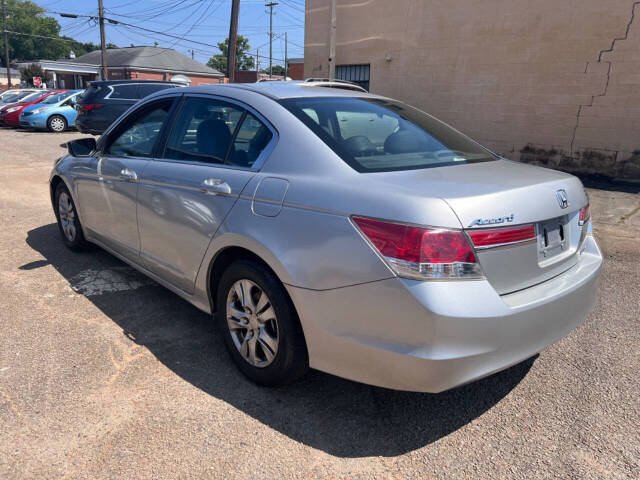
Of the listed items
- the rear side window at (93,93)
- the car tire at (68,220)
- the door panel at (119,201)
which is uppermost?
the rear side window at (93,93)

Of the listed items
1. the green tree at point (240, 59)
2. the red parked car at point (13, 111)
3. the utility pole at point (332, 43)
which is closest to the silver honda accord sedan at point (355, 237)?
the utility pole at point (332, 43)

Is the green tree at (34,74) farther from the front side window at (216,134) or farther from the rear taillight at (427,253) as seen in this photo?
the rear taillight at (427,253)

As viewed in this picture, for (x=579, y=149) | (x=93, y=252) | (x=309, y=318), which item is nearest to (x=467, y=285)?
(x=309, y=318)

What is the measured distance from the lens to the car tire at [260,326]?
8.41 ft

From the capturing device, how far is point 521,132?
1159cm

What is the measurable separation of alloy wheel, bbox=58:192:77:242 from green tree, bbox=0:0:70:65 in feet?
344

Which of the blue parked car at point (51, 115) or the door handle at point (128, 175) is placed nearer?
the door handle at point (128, 175)

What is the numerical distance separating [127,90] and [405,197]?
13.7 metres

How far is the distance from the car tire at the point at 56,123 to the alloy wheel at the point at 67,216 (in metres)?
15.9

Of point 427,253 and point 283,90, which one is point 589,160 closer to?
point 283,90

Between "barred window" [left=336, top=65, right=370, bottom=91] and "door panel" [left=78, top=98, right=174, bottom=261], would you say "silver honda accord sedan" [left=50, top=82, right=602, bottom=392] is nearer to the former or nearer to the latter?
"door panel" [left=78, top=98, right=174, bottom=261]

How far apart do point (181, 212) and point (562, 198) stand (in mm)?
2168

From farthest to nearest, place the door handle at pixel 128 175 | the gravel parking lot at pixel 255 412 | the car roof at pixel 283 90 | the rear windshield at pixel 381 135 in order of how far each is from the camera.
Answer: the door handle at pixel 128 175, the car roof at pixel 283 90, the rear windshield at pixel 381 135, the gravel parking lot at pixel 255 412

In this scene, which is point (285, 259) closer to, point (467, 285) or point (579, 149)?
point (467, 285)
